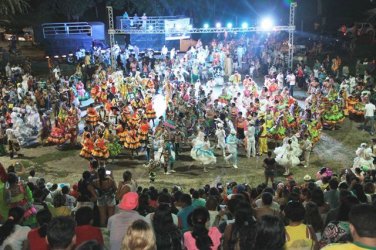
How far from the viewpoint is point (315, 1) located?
1582 inches

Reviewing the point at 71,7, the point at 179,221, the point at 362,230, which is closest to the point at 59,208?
the point at 179,221

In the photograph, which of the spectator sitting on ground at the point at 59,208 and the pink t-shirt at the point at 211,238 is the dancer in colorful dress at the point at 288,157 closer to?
the spectator sitting on ground at the point at 59,208

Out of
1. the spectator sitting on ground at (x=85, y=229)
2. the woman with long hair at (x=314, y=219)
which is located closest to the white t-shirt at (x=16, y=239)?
the spectator sitting on ground at (x=85, y=229)

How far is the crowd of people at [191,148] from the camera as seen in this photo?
Result: 5141 mm

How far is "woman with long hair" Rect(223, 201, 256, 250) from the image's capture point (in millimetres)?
4938

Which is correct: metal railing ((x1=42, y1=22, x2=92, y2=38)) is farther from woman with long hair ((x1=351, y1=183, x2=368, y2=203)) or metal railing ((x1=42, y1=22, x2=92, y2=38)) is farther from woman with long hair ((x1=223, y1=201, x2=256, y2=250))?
woman with long hair ((x1=223, y1=201, x2=256, y2=250))

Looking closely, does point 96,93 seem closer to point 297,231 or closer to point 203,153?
point 203,153

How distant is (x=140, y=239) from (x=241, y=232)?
4.29 ft

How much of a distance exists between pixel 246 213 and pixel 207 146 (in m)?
8.86

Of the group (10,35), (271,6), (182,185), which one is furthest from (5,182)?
(271,6)

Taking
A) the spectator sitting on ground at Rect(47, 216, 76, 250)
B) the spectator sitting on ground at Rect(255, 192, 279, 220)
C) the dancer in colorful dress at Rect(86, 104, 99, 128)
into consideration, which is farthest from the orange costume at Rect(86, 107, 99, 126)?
the spectator sitting on ground at Rect(47, 216, 76, 250)

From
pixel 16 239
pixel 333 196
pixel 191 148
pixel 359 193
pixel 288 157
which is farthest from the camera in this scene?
pixel 191 148

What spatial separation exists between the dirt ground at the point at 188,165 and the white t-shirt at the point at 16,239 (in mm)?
7502

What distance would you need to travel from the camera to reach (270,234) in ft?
14.6
